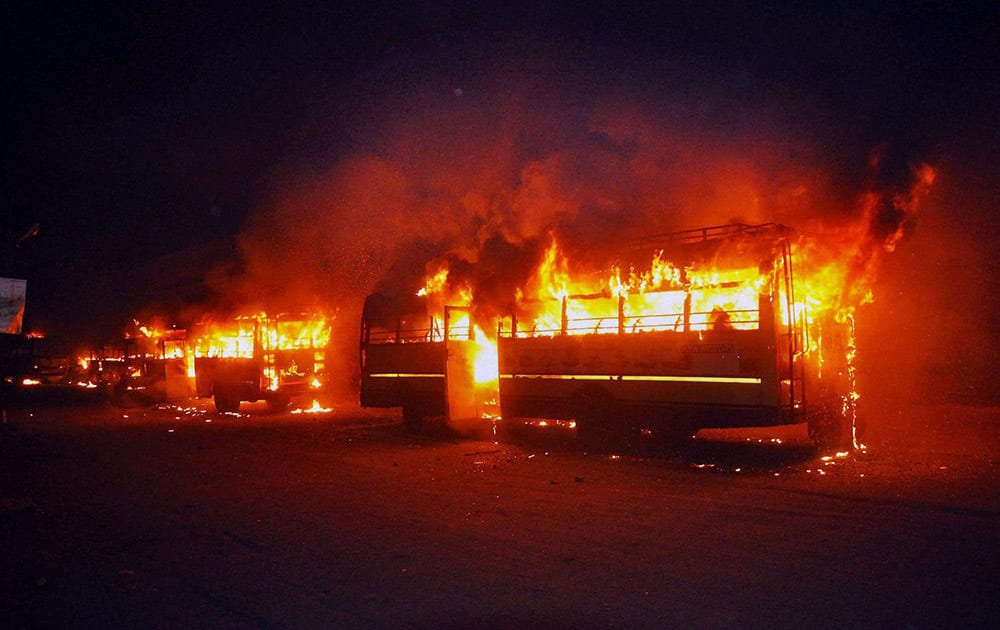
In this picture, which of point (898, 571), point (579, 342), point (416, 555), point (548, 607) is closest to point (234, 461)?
point (579, 342)

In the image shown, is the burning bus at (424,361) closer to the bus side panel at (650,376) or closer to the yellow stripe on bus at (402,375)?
the yellow stripe on bus at (402,375)

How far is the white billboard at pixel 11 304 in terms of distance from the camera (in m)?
15.3

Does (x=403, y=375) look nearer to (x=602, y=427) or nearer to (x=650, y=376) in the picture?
(x=602, y=427)

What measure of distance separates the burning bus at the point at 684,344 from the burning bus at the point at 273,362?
869 cm

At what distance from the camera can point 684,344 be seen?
10828 millimetres

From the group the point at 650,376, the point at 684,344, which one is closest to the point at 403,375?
the point at 650,376

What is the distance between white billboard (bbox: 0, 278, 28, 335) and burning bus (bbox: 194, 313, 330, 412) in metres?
5.87

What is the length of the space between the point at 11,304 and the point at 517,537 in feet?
47.3

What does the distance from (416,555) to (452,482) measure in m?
3.36

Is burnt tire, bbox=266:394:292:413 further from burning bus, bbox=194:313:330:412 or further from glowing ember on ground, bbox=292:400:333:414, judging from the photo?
glowing ember on ground, bbox=292:400:333:414

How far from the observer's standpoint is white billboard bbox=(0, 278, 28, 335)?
50.1ft

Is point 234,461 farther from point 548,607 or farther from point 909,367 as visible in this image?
point 909,367

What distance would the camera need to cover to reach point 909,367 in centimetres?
2052

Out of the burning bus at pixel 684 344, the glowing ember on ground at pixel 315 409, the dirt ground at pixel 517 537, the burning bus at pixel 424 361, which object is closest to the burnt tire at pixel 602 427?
the burning bus at pixel 684 344
